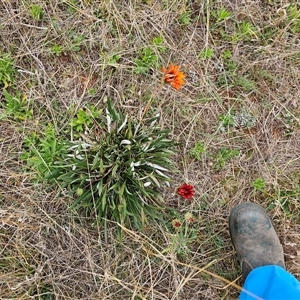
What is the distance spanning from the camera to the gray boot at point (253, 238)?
203cm

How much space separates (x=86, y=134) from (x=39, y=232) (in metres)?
0.52

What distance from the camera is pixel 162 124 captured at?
2.01m

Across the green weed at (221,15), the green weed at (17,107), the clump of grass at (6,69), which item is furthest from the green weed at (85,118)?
the green weed at (221,15)

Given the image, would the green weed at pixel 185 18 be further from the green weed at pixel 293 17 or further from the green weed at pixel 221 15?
the green weed at pixel 293 17

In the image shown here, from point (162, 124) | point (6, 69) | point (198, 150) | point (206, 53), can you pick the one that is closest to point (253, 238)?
point (198, 150)

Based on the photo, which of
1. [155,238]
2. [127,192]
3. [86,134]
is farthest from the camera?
[155,238]

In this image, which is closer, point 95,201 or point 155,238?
point 95,201

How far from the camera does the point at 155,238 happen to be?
2.00 metres

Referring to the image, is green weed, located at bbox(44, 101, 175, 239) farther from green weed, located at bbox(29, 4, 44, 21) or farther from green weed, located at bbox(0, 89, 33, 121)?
green weed, located at bbox(29, 4, 44, 21)

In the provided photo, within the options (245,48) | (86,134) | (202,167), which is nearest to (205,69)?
(245,48)

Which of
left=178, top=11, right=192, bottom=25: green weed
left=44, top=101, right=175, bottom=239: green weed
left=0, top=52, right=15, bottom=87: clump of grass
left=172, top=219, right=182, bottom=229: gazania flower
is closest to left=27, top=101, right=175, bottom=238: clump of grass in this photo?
left=44, top=101, right=175, bottom=239: green weed

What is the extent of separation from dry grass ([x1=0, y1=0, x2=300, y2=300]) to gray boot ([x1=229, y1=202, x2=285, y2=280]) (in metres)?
0.06

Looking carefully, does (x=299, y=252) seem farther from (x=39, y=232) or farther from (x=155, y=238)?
(x=39, y=232)

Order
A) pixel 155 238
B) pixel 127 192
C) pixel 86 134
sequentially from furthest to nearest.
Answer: pixel 155 238 < pixel 86 134 < pixel 127 192
